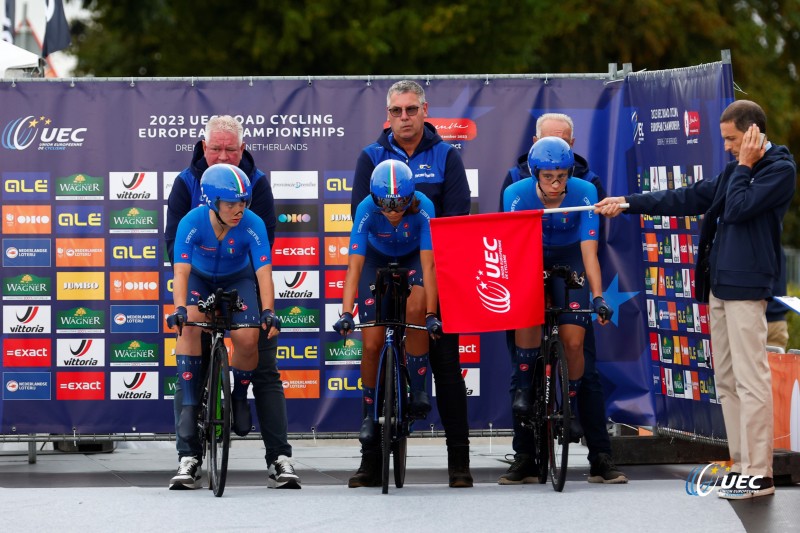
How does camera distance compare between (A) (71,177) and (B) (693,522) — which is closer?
(B) (693,522)

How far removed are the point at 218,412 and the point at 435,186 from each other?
203 centimetres

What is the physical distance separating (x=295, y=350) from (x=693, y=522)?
13.1 ft

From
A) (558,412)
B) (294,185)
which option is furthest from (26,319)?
(558,412)

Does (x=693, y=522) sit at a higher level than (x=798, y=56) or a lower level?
lower

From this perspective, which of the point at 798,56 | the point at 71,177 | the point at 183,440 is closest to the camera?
the point at 183,440

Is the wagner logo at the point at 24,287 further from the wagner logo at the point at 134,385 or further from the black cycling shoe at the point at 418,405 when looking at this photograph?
the black cycling shoe at the point at 418,405

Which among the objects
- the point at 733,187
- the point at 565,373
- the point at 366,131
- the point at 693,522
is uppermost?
the point at 366,131

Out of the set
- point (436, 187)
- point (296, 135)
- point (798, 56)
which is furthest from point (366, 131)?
point (798, 56)

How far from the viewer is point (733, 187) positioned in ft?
31.1

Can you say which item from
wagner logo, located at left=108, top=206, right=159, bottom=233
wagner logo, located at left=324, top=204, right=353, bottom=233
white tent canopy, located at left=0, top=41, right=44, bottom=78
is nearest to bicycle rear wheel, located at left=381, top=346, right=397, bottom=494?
wagner logo, located at left=324, top=204, right=353, bottom=233

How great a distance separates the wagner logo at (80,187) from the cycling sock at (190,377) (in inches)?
82.2

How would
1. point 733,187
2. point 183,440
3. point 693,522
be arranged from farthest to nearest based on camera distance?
1. point 183,440
2. point 733,187
3. point 693,522

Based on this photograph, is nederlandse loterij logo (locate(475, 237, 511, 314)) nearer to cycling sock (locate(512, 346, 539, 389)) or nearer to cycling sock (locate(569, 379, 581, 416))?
cycling sock (locate(512, 346, 539, 389))

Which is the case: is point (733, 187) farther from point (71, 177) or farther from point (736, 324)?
point (71, 177)
